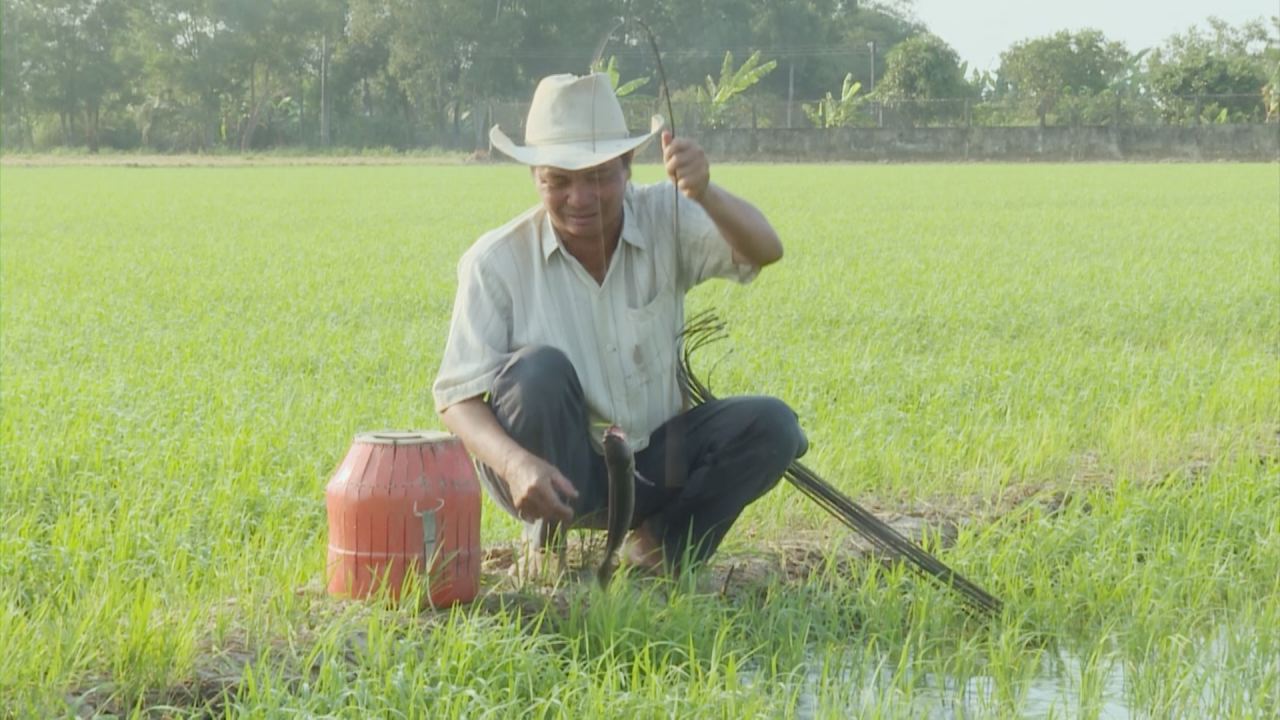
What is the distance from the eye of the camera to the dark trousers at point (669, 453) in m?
3.08

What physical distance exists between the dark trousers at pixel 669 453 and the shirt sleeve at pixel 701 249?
0.87ft

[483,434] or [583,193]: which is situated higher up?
[583,193]

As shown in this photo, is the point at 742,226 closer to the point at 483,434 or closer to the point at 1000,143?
the point at 483,434

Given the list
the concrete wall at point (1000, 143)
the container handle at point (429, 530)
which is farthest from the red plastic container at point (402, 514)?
the concrete wall at point (1000, 143)

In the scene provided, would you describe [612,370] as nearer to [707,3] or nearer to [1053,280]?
[1053,280]

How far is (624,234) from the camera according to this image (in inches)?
125

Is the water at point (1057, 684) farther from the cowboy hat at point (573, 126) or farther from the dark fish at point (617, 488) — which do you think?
the cowboy hat at point (573, 126)

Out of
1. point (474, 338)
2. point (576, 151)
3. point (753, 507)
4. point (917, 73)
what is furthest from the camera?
point (917, 73)

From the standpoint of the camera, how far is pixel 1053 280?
996 centimetres

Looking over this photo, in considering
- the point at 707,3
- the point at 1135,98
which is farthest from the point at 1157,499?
the point at 1135,98

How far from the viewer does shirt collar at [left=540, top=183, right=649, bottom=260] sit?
10.3 feet

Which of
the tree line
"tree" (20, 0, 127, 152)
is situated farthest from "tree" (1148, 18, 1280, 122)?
"tree" (20, 0, 127, 152)

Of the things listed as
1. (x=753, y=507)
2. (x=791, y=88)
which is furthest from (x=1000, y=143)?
(x=753, y=507)

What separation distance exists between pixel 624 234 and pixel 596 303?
151 mm
